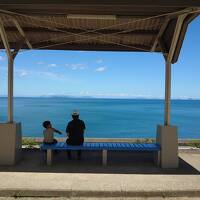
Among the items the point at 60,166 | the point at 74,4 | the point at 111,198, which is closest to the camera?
the point at 111,198

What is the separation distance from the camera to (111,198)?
26.1 ft

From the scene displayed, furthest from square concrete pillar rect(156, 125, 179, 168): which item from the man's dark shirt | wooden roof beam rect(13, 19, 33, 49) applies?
wooden roof beam rect(13, 19, 33, 49)

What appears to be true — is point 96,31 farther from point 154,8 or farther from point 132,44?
point 154,8

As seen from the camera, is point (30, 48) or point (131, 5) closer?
point (131, 5)

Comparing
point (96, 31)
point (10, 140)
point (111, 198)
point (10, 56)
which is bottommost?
→ point (111, 198)

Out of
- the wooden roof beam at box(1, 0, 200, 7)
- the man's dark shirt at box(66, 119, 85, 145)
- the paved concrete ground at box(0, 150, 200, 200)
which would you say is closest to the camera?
the paved concrete ground at box(0, 150, 200, 200)

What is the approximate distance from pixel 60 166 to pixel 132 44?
14.1 ft

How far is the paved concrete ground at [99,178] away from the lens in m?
8.09

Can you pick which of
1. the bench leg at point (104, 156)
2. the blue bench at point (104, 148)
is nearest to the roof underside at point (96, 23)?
the blue bench at point (104, 148)

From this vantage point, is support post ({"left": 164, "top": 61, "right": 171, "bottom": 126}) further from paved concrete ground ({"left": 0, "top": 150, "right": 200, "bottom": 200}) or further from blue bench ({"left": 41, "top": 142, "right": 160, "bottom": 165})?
paved concrete ground ({"left": 0, "top": 150, "right": 200, "bottom": 200})

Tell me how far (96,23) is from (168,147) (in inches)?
140

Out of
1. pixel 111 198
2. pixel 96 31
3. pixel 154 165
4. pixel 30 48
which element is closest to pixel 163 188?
pixel 111 198

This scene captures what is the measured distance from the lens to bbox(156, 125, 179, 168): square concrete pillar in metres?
10.7

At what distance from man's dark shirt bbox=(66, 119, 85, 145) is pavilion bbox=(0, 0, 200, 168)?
4.19 ft
